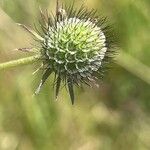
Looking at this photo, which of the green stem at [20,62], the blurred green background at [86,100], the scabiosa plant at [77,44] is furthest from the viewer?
the blurred green background at [86,100]

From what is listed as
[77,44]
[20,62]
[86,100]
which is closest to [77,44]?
[77,44]

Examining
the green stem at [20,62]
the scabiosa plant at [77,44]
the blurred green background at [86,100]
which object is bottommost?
the blurred green background at [86,100]

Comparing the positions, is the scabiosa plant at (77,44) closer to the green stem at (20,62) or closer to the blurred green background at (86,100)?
the green stem at (20,62)

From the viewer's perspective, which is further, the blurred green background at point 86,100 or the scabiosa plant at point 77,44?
the blurred green background at point 86,100

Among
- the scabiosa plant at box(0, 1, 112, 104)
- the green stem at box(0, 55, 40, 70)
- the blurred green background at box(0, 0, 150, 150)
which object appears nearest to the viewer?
the green stem at box(0, 55, 40, 70)

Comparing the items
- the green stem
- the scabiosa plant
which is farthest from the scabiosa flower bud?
the green stem

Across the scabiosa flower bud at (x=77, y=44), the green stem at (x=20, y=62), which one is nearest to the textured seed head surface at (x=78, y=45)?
the scabiosa flower bud at (x=77, y=44)

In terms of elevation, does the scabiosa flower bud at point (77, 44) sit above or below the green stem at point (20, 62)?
above

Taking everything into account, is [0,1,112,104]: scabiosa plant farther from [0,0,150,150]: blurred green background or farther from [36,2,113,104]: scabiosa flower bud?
[0,0,150,150]: blurred green background
